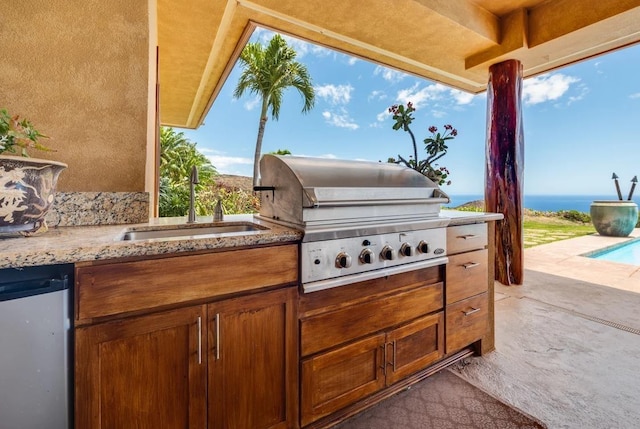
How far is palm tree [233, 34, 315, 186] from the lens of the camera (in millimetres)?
5617

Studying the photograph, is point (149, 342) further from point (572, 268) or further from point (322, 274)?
point (572, 268)

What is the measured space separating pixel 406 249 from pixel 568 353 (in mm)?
1581

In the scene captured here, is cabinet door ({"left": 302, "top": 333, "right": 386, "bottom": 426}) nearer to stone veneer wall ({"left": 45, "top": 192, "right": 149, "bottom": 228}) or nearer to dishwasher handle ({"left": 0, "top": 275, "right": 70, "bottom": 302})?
dishwasher handle ({"left": 0, "top": 275, "right": 70, "bottom": 302})

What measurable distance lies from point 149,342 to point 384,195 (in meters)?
1.10

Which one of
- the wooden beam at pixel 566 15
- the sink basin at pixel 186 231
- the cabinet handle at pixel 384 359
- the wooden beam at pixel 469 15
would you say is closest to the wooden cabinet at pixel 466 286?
the cabinet handle at pixel 384 359

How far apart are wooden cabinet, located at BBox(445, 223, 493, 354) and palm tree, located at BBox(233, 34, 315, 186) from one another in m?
4.60

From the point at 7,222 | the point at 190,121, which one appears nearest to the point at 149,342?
the point at 7,222

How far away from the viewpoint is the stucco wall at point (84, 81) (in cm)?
128

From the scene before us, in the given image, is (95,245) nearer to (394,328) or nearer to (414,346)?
(394,328)

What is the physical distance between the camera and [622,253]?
5.45m

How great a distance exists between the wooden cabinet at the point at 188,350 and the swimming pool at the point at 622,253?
603cm

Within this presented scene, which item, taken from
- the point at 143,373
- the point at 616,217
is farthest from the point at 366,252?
the point at 616,217

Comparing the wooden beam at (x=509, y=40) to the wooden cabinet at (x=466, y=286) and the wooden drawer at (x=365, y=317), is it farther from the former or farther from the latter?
the wooden drawer at (x=365, y=317)

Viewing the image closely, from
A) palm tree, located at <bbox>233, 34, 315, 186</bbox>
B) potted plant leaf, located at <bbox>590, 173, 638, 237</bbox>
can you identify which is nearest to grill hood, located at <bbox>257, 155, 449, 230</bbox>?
palm tree, located at <bbox>233, 34, 315, 186</bbox>
